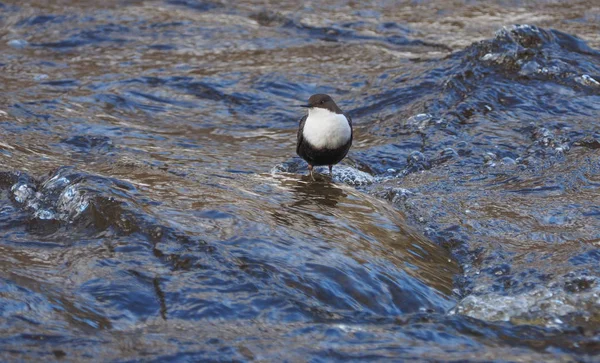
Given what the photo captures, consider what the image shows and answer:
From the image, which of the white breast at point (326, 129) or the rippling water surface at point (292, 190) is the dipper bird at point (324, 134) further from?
the rippling water surface at point (292, 190)

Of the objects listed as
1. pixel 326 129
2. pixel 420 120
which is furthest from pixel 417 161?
pixel 326 129

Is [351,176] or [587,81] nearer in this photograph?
[351,176]

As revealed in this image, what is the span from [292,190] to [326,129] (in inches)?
23.0

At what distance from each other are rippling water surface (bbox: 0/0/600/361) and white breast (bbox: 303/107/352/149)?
35 cm

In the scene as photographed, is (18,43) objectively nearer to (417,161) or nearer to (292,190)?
(417,161)

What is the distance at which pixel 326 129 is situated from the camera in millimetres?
6406

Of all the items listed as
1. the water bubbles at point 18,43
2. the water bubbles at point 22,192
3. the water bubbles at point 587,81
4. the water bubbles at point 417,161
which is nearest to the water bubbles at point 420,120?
the water bubbles at point 417,161

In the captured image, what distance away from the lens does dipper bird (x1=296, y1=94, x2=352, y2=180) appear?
640 centimetres

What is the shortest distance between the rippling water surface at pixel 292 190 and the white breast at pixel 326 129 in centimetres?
35

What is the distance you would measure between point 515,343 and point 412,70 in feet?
19.1

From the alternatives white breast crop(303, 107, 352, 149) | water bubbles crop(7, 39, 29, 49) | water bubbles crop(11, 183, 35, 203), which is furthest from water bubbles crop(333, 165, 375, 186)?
water bubbles crop(7, 39, 29, 49)

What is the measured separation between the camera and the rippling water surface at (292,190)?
13.6 feet

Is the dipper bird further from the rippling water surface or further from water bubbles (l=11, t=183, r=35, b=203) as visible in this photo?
water bubbles (l=11, t=183, r=35, b=203)

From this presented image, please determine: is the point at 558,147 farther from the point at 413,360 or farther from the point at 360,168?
the point at 413,360
